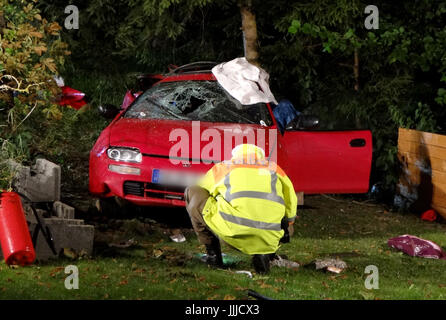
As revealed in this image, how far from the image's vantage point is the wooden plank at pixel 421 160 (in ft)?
35.6

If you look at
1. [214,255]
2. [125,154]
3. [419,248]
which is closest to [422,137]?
[419,248]

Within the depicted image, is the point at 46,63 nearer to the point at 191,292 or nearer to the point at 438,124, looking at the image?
the point at 191,292

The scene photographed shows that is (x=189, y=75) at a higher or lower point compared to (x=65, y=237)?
higher

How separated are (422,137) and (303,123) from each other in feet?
9.23

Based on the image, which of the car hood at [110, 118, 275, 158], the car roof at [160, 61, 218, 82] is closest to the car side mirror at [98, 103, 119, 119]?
the car hood at [110, 118, 275, 158]

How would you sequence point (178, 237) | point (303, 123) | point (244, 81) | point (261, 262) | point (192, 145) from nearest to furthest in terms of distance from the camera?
point (261, 262)
point (178, 237)
point (192, 145)
point (303, 123)
point (244, 81)

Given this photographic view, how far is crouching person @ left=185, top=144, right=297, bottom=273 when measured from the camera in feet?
20.8

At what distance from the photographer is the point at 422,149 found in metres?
11.2

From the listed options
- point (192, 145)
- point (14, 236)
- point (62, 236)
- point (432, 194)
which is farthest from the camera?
point (432, 194)

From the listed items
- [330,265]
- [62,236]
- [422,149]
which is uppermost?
[422,149]

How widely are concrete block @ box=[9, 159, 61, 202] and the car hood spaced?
806 mm

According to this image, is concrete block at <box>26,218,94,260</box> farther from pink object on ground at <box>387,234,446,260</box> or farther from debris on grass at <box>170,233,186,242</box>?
pink object on ground at <box>387,234,446,260</box>

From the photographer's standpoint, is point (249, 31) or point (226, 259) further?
point (249, 31)

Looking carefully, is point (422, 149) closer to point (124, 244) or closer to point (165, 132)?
point (165, 132)
